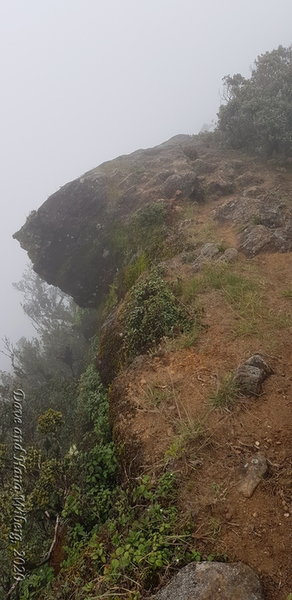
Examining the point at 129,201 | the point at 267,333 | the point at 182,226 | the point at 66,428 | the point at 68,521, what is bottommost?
the point at 66,428

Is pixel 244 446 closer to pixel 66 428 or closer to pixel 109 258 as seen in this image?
pixel 66 428

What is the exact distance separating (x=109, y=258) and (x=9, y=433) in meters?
7.02

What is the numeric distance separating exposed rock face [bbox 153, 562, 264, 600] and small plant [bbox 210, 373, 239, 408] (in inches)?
85.8

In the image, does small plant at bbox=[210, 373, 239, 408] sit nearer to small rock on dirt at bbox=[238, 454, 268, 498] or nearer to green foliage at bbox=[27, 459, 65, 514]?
small rock on dirt at bbox=[238, 454, 268, 498]

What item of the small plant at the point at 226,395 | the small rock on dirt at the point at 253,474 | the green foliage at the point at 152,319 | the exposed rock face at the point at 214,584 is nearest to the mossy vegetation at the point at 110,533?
the exposed rock face at the point at 214,584

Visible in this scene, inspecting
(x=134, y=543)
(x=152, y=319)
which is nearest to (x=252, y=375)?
(x=152, y=319)

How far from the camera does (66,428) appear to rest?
36.1 feet

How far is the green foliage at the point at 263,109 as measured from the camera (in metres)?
14.0

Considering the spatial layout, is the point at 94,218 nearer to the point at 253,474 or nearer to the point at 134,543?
the point at 253,474

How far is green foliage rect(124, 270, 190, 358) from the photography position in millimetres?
7438

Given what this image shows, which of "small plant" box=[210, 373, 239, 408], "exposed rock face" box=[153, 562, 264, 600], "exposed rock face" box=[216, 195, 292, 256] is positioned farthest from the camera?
"exposed rock face" box=[216, 195, 292, 256]

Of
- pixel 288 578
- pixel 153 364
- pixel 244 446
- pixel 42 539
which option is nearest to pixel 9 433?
pixel 42 539

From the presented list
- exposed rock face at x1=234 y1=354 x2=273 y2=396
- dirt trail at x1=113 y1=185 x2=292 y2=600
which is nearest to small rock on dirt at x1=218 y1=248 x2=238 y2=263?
dirt trail at x1=113 y1=185 x2=292 y2=600

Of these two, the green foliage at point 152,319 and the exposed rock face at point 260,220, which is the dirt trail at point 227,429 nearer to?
the green foliage at point 152,319
